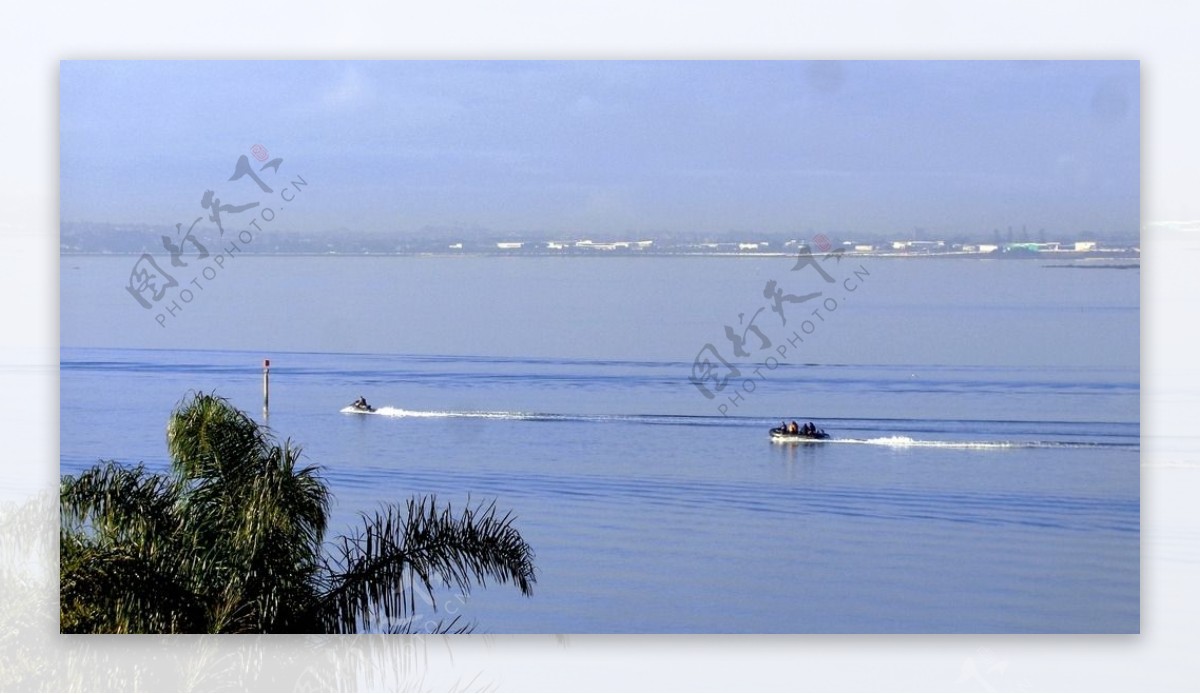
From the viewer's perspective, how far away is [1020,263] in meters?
6.98

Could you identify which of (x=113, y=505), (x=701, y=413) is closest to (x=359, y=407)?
(x=113, y=505)

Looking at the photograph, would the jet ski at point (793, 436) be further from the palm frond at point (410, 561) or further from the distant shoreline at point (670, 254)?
the palm frond at point (410, 561)

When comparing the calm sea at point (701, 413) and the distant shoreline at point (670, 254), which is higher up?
the distant shoreline at point (670, 254)

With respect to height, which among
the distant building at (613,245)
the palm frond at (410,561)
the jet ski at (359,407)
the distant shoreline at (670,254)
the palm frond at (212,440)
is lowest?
the palm frond at (410,561)

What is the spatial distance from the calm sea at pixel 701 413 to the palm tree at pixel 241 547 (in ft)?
0.25

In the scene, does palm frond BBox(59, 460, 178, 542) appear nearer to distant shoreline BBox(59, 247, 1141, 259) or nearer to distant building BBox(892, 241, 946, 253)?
distant shoreline BBox(59, 247, 1141, 259)

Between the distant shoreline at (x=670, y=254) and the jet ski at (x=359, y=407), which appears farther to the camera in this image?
the jet ski at (x=359, y=407)

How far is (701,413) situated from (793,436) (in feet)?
1.06

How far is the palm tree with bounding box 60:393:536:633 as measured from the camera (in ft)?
22.8

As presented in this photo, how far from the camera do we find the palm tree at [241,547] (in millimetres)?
6938

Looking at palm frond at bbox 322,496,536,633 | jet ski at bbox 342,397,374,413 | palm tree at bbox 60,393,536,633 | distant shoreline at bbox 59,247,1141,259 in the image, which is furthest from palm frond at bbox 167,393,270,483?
distant shoreline at bbox 59,247,1141,259

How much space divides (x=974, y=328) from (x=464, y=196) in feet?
5.76

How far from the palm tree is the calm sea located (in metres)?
0.08

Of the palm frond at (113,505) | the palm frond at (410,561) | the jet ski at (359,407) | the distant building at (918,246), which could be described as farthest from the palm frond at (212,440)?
the distant building at (918,246)
